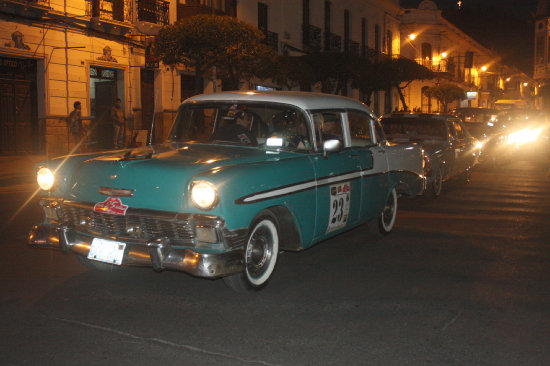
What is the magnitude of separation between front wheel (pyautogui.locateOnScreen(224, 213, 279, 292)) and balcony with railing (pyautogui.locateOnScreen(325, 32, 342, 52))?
30.5 m

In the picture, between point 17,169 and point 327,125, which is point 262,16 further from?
point 327,125

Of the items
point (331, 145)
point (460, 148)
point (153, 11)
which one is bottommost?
point (460, 148)

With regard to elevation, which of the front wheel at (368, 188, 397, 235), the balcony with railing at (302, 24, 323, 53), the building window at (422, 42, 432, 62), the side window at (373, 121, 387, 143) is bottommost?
the front wheel at (368, 188, 397, 235)

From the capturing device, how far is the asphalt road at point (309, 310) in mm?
4090

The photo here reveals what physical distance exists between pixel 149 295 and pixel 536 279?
11.8 ft

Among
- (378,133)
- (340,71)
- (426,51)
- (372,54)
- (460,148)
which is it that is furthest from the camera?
(426,51)

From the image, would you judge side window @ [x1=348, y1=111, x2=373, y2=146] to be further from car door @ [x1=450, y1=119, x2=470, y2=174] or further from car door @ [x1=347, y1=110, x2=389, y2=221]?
car door @ [x1=450, y1=119, x2=470, y2=174]

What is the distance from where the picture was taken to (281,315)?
16.0 ft

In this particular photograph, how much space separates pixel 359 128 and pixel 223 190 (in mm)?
2959

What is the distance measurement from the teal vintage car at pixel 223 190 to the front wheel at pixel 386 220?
0.79 metres

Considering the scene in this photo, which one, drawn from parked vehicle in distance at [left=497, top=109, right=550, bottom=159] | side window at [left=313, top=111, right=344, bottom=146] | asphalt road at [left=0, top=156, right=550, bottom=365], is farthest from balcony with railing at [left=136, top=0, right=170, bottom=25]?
side window at [left=313, top=111, right=344, bottom=146]

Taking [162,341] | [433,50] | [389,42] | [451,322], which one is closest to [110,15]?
[162,341]

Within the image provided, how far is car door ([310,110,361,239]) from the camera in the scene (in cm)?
607

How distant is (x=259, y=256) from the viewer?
217 inches
